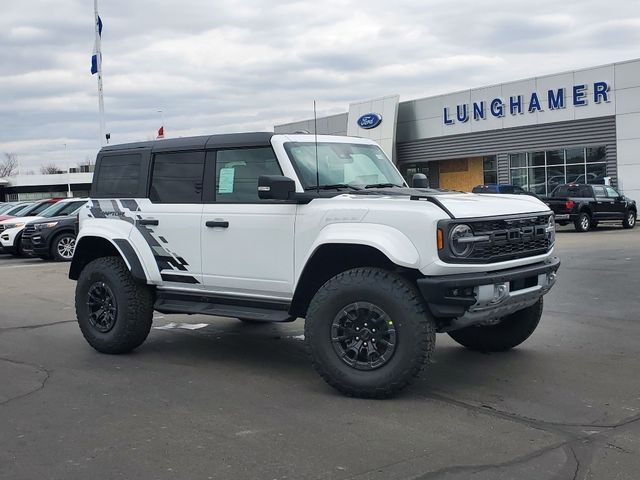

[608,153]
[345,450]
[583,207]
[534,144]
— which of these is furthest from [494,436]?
[534,144]

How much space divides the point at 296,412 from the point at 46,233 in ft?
Result: 50.5

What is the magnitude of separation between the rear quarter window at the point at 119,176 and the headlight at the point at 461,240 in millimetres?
3488

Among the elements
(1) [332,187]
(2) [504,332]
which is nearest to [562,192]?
(2) [504,332]

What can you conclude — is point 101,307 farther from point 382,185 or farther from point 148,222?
point 382,185

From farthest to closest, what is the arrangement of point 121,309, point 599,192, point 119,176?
point 599,192 < point 119,176 < point 121,309

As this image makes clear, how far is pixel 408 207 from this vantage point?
552cm

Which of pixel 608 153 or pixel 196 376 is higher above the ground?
pixel 608 153

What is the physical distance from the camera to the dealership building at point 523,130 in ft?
104

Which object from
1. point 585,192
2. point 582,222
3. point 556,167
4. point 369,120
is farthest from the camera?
point 369,120

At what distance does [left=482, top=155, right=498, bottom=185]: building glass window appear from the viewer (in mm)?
38500

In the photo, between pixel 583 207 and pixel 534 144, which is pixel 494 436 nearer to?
pixel 583 207

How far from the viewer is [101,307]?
24.5 feet

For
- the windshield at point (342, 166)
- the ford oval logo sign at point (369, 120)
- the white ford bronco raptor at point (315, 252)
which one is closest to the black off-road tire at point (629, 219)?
the ford oval logo sign at point (369, 120)

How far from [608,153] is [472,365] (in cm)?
2868
